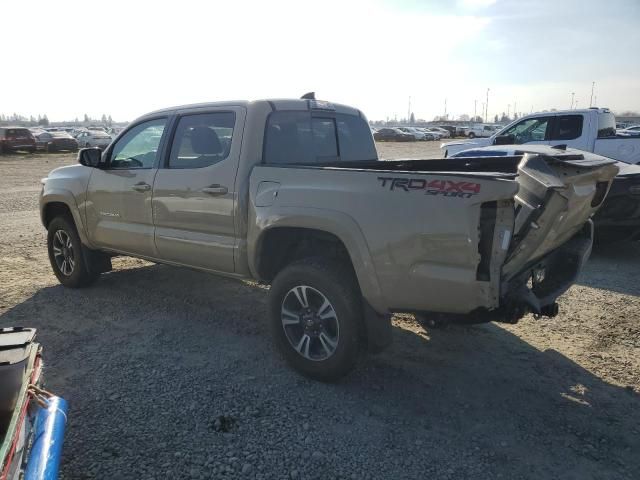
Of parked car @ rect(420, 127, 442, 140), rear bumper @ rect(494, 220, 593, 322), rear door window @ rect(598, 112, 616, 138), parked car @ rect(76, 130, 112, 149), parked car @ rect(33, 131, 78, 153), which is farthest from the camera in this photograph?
parked car @ rect(420, 127, 442, 140)

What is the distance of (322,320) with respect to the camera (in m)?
3.61

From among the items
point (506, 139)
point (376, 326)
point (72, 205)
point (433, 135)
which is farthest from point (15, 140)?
point (433, 135)

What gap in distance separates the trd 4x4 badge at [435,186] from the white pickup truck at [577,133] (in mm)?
6867

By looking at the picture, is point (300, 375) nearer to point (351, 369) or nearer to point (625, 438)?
point (351, 369)

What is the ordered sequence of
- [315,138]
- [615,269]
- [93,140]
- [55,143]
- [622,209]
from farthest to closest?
[93,140] < [55,143] < [615,269] < [622,209] < [315,138]

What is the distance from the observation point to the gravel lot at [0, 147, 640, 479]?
2.79 meters

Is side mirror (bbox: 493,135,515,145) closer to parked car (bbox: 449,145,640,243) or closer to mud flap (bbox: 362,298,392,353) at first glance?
parked car (bbox: 449,145,640,243)

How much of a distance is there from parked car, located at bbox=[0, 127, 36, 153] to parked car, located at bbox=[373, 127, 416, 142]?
99.5 ft

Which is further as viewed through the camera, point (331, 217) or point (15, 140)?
point (15, 140)

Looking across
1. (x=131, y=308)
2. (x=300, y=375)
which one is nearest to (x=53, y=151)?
(x=131, y=308)

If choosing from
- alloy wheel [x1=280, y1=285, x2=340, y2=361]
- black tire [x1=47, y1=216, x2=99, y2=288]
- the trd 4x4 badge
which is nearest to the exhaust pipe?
the trd 4x4 badge

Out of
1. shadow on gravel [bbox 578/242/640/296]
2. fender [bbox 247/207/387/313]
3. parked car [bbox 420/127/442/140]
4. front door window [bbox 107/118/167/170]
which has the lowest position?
parked car [bbox 420/127/442/140]

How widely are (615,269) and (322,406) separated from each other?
4.89 m

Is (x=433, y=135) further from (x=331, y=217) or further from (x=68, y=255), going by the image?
(x=331, y=217)
